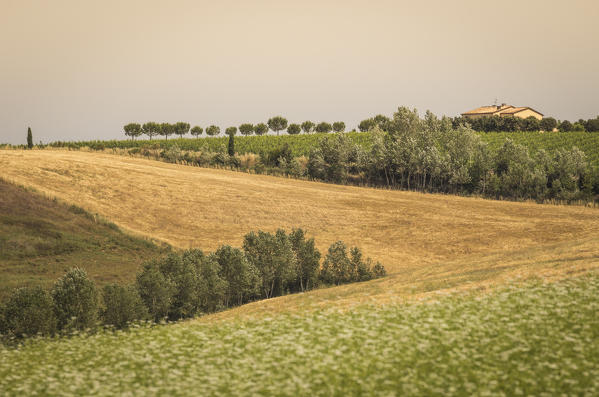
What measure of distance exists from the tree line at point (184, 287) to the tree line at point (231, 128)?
138 metres

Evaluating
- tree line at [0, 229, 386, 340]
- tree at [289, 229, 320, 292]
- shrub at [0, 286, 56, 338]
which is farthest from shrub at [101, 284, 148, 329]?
tree at [289, 229, 320, 292]

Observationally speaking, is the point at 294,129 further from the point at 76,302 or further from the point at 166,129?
the point at 76,302

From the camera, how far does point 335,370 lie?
1272 cm

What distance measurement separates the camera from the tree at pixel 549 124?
144 meters

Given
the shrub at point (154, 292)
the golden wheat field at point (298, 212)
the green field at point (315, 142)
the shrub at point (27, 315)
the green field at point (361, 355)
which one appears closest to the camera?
the green field at point (361, 355)

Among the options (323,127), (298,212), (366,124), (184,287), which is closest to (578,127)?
(366,124)

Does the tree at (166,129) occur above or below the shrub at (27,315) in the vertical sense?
above

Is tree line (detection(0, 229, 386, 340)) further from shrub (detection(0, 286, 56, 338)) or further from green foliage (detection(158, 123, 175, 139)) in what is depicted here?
green foliage (detection(158, 123, 175, 139))

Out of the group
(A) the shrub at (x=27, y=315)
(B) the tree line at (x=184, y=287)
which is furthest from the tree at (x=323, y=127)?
(A) the shrub at (x=27, y=315)

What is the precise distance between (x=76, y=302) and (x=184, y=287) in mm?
7321

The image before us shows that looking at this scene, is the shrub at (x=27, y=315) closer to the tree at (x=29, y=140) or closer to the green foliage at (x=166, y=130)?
the tree at (x=29, y=140)

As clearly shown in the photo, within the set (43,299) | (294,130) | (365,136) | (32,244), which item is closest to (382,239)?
(32,244)

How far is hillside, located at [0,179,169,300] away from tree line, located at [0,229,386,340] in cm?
863

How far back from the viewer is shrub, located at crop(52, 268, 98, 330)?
76.2 ft
